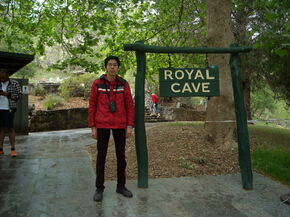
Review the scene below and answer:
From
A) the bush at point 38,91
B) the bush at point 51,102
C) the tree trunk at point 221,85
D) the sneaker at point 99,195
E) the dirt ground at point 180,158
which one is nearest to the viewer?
the sneaker at point 99,195

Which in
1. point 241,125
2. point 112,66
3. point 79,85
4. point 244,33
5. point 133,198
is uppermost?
point 244,33

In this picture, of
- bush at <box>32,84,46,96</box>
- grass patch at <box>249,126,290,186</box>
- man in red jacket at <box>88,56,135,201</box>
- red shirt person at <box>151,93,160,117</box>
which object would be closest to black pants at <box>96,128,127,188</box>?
man in red jacket at <box>88,56,135,201</box>

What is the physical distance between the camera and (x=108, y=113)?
3.78 m

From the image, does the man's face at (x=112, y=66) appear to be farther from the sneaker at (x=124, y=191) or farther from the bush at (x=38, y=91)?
the bush at (x=38, y=91)

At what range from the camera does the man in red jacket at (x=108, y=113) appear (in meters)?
3.78

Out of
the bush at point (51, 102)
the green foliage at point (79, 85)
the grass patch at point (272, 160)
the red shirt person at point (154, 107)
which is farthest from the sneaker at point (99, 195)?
the green foliage at point (79, 85)

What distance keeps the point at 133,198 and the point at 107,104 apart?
1323 mm

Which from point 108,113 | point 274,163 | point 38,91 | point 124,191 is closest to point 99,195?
point 124,191

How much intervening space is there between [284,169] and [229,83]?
2238 mm

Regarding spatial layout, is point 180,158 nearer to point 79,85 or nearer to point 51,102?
point 51,102

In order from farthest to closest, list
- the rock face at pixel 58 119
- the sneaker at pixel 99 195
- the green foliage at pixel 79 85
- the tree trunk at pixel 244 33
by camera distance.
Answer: the green foliage at pixel 79 85, the rock face at pixel 58 119, the tree trunk at pixel 244 33, the sneaker at pixel 99 195

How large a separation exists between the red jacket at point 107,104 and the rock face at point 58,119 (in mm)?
11570

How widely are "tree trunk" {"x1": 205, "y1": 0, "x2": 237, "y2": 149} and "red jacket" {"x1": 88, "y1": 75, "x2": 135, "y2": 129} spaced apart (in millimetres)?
3226

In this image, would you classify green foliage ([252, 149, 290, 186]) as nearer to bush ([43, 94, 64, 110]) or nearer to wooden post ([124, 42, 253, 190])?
wooden post ([124, 42, 253, 190])
